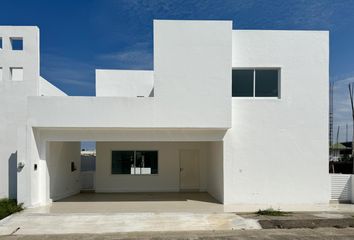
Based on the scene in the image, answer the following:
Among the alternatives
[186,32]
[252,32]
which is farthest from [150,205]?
[252,32]

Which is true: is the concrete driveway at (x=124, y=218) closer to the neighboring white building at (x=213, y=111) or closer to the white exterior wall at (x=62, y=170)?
the white exterior wall at (x=62, y=170)

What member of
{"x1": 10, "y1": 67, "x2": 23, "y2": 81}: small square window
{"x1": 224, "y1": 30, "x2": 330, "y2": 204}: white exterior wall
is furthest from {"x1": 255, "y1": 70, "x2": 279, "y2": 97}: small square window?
{"x1": 10, "y1": 67, "x2": 23, "y2": 81}: small square window

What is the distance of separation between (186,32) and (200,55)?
1.00m

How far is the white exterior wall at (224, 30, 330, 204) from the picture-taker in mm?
11594

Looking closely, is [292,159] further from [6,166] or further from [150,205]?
[6,166]

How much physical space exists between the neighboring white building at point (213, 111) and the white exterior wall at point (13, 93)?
0.13 ft

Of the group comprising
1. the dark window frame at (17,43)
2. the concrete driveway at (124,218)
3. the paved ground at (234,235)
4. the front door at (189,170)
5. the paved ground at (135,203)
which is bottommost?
the paved ground at (135,203)

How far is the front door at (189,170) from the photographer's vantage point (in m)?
15.2

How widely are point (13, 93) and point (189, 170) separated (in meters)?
8.82

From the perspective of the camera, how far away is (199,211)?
10.3 meters

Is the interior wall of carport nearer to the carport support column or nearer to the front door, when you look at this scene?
the front door

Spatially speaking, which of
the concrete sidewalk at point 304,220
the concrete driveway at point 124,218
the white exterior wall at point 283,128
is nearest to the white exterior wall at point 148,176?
the concrete driveway at point 124,218

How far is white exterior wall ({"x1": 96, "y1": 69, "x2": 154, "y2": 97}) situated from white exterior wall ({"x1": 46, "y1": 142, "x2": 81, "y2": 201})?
3.32m

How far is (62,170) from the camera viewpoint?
1338 centimetres
